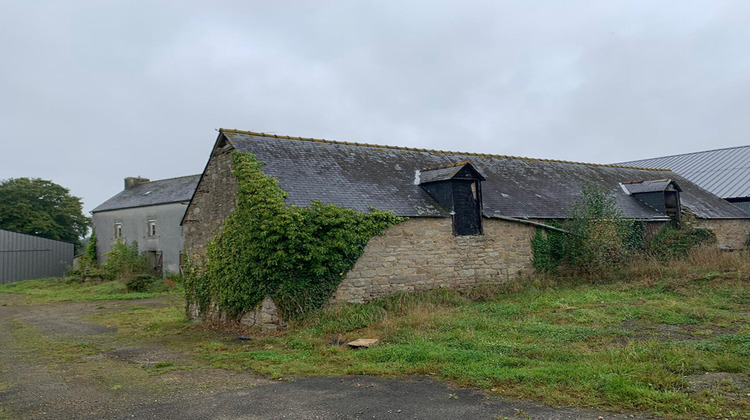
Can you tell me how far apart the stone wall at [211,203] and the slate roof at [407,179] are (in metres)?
0.74

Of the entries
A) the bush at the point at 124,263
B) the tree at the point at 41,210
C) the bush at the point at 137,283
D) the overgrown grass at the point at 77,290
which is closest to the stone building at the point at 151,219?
the bush at the point at 124,263

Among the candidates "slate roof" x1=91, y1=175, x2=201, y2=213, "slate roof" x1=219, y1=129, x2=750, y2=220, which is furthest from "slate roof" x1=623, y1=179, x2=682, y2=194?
"slate roof" x1=91, y1=175, x2=201, y2=213

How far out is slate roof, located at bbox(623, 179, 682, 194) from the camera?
20656mm

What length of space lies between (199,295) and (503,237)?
8.94m

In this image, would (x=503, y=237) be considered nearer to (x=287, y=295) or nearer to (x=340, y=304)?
(x=340, y=304)

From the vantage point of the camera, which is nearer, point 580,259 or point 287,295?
point 287,295

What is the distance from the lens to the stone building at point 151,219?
Answer: 95.7 feet

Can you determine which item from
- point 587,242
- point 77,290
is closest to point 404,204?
point 587,242

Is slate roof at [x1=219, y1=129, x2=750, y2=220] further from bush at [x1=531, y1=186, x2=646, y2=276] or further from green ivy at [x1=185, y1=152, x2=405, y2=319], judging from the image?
bush at [x1=531, y1=186, x2=646, y2=276]

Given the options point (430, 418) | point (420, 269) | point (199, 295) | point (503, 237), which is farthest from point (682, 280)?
point (199, 295)

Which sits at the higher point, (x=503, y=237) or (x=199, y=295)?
(x=503, y=237)

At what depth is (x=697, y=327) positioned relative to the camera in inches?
378

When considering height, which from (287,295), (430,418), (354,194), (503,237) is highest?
(354,194)

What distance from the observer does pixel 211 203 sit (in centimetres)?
1468
